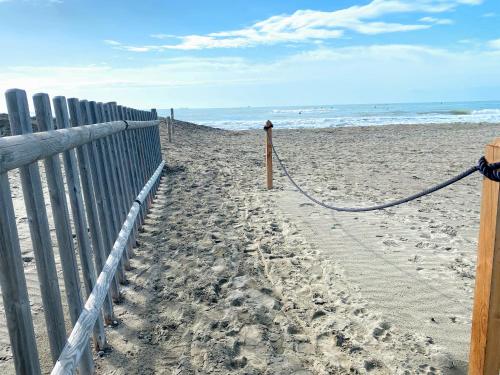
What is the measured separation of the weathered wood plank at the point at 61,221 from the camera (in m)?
2.29

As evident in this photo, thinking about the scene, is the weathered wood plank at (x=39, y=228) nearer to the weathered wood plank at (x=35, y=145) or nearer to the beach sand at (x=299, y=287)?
the weathered wood plank at (x=35, y=145)

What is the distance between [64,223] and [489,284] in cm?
218

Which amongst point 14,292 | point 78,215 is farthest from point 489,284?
point 78,215

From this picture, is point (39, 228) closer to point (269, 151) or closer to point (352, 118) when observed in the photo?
point (269, 151)

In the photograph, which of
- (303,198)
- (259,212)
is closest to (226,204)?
(259,212)

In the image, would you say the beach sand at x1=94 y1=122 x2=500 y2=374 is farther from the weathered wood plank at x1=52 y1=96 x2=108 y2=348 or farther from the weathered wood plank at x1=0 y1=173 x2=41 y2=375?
the weathered wood plank at x1=0 y1=173 x2=41 y2=375

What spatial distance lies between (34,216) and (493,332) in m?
2.14

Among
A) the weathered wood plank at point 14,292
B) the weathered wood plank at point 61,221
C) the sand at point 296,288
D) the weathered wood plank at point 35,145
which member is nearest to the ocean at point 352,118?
the sand at point 296,288

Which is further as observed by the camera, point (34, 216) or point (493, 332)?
point (34, 216)

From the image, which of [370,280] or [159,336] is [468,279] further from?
[159,336]

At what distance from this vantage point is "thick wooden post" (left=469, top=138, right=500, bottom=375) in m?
1.67

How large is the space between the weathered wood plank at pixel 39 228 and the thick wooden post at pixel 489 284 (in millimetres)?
2007

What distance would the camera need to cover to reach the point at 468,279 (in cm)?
381

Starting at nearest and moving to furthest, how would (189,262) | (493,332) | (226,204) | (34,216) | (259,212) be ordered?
(493,332)
(34,216)
(189,262)
(259,212)
(226,204)
